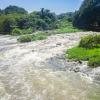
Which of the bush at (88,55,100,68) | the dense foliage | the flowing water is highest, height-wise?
the dense foliage

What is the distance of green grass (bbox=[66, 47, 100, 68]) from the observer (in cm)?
2608

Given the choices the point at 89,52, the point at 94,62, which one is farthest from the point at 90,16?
the point at 94,62

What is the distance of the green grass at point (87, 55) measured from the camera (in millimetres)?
26078

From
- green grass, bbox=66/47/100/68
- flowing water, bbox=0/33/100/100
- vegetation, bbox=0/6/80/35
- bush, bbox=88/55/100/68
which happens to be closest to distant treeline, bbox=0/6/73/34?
vegetation, bbox=0/6/80/35

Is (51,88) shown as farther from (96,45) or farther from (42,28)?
(42,28)

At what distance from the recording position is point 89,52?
1212 inches

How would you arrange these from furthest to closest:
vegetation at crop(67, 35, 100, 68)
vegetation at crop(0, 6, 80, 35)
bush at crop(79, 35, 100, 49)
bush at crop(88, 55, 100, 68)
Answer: vegetation at crop(0, 6, 80, 35) < bush at crop(79, 35, 100, 49) < vegetation at crop(67, 35, 100, 68) < bush at crop(88, 55, 100, 68)

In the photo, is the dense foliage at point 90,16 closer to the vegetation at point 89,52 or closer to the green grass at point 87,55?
the vegetation at point 89,52

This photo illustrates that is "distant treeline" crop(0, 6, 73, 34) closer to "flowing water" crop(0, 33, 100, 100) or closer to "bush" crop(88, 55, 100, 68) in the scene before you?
"flowing water" crop(0, 33, 100, 100)

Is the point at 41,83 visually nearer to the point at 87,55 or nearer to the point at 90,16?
the point at 87,55

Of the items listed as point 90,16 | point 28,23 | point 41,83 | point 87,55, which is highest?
point 90,16

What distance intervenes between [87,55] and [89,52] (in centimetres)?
131

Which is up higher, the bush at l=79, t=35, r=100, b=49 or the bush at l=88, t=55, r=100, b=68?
the bush at l=79, t=35, r=100, b=49

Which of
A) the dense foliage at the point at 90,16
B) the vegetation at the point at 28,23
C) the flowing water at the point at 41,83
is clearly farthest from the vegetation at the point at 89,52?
the vegetation at the point at 28,23
